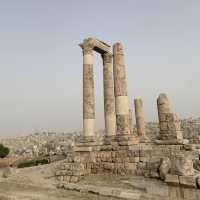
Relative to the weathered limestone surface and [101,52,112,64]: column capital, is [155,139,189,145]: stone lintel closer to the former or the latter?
the weathered limestone surface

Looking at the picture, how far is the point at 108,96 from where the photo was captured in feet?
68.6

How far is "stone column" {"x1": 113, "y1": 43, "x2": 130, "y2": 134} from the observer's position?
17069 millimetres

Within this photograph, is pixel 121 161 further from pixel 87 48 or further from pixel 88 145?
pixel 87 48

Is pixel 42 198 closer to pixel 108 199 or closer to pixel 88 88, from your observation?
pixel 108 199

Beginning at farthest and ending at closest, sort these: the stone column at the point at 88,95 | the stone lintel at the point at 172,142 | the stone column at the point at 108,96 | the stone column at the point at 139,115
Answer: the stone column at the point at 139,115
the stone column at the point at 108,96
the stone column at the point at 88,95
the stone lintel at the point at 172,142

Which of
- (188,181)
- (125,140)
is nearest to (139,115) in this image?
(125,140)

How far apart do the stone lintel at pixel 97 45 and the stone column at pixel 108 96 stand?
54 cm

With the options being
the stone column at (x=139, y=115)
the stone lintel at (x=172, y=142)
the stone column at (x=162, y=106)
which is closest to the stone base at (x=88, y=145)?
the stone lintel at (x=172, y=142)

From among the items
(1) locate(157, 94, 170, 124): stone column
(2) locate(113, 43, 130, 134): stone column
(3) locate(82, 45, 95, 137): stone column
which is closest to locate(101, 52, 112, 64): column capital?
(3) locate(82, 45, 95, 137): stone column

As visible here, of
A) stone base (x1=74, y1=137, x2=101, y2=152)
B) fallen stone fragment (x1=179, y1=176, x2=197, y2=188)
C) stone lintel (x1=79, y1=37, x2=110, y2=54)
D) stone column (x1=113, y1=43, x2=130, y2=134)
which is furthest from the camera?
stone lintel (x1=79, y1=37, x2=110, y2=54)

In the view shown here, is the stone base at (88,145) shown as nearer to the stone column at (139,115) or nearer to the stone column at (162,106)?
the stone column at (162,106)

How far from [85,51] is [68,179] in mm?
10541

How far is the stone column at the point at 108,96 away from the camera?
20.3 meters

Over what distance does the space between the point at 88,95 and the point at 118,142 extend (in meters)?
5.02
